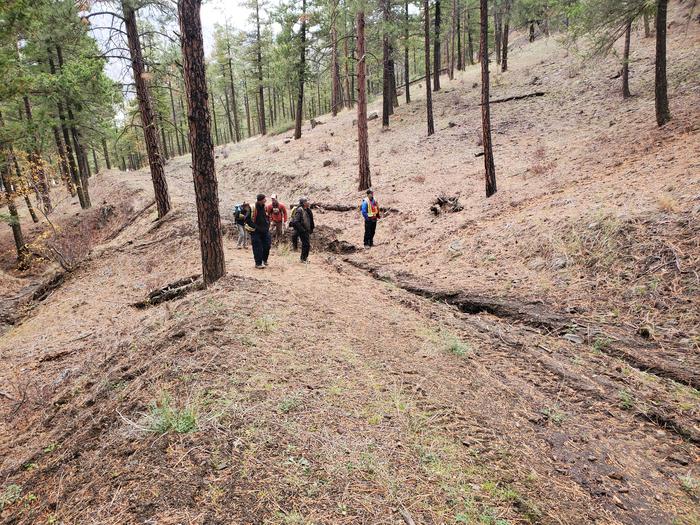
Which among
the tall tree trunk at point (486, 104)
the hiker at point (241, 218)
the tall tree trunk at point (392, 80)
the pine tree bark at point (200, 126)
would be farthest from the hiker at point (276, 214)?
the tall tree trunk at point (392, 80)

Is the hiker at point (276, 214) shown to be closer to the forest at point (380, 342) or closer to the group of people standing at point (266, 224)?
the group of people standing at point (266, 224)

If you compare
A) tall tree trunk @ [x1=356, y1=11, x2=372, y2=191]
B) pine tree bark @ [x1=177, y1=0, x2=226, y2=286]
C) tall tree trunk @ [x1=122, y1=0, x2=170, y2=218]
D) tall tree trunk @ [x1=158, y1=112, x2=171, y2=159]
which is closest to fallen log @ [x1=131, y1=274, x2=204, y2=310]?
pine tree bark @ [x1=177, y1=0, x2=226, y2=286]

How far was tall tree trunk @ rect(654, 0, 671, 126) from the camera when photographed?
12289 millimetres

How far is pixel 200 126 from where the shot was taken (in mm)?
6633

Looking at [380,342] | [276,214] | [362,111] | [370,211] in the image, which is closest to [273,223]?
[276,214]

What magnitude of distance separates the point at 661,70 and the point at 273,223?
14.3 m

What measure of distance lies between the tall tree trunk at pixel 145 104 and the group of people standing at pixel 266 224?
465cm

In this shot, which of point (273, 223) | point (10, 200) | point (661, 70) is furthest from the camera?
point (273, 223)

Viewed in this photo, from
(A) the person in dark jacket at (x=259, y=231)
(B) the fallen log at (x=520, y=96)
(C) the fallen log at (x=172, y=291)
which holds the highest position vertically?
(B) the fallen log at (x=520, y=96)

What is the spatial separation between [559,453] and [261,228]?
7.99 m

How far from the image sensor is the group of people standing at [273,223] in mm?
9867

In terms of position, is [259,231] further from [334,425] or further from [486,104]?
[486,104]

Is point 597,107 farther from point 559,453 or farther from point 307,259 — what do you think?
point 559,453

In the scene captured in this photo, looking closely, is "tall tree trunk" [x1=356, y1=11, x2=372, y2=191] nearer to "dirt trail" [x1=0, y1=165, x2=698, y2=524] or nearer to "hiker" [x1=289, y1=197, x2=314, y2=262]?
"hiker" [x1=289, y1=197, x2=314, y2=262]
